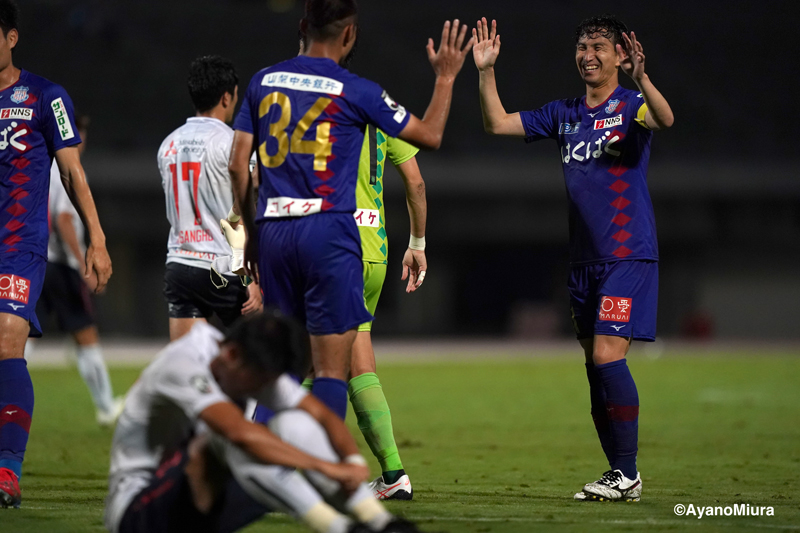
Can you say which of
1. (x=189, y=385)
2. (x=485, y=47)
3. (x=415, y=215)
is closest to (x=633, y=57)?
(x=485, y=47)

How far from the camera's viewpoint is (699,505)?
518cm

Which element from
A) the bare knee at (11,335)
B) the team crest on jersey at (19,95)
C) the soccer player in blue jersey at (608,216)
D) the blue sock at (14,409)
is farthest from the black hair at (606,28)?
the blue sock at (14,409)

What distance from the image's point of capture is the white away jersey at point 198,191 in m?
6.15

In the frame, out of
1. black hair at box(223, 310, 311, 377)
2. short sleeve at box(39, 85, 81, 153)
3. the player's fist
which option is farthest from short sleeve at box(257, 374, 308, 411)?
short sleeve at box(39, 85, 81, 153)

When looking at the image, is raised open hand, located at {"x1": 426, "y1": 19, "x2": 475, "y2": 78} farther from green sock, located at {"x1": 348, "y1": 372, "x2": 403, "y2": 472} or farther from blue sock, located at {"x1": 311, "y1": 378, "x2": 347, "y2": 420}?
green sock, located at {"x1": 348, "y1": 372, "x2": 403, "y2": 472}

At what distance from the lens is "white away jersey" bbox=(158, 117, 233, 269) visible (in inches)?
242

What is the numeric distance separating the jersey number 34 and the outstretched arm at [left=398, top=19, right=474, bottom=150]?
1.21 feet

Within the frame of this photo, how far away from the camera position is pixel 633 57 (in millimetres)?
5332

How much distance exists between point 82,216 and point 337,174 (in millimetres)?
1814

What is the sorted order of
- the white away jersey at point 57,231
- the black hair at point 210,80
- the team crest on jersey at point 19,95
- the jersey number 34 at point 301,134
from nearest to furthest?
the jersey number 34 at point 301,134 < the team crest on jersey at point 19,95 < the black hair at point 210,80 < the white away jersey at point 57,231

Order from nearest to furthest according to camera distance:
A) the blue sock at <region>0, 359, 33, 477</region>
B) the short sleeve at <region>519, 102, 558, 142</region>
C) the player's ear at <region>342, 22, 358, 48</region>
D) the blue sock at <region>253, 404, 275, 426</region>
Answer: the player's ear at <region>342, 22, 358, 48</region> < the blue sock at <region>253, 404, 275, 426</region> < the blue sock at <region>0, 359, 33, 477</region> < the short sleeve at <region>519, 102, 558, 142</region>

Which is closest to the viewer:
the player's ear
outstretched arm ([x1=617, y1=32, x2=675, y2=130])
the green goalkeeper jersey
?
the player's ear

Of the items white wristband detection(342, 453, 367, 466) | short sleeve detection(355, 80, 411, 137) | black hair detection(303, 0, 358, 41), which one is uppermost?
black hair detection(303, 0, 358, 41)

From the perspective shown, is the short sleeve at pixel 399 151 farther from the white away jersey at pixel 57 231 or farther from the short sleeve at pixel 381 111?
the white away jersey at pixel 57 231
